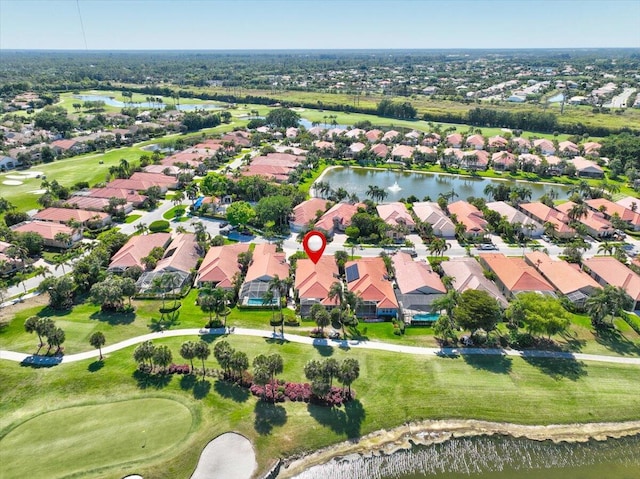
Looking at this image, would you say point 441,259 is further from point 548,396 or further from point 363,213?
point 548,396

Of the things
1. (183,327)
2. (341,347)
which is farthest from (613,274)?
(183,327)

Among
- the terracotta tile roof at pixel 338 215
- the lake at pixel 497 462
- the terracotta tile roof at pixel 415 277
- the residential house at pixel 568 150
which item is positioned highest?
the residential house at pixel 568 150

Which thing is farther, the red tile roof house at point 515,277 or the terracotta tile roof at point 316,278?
the red tile roof house at point 515,277

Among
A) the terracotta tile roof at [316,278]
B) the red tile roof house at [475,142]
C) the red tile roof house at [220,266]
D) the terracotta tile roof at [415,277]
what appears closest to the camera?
the terracotta tile roof at [316,278]

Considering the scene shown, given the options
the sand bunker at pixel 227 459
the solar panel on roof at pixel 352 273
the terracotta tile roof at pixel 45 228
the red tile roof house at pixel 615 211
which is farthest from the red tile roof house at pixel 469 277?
the terracotta tile roof at pixel 45 228

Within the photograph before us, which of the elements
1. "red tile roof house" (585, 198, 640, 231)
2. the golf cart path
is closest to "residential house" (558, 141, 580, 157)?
"red tile roof house" (585, 198, 640, 231)

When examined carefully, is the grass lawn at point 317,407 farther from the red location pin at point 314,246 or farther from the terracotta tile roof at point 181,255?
the terracotta tile roof at point 181,255

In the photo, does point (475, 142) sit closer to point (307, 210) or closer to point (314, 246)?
point (307, 210)
